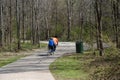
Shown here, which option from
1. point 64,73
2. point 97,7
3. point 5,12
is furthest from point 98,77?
point 5,12

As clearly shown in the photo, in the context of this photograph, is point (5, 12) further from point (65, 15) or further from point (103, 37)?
point (103, 37)

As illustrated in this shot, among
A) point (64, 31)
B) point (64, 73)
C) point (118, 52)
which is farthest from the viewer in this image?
point (64, 31)

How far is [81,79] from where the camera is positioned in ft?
49.6

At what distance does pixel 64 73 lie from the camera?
56.1ft

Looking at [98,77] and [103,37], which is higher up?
[103,37]

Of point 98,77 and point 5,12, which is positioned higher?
point 5,12

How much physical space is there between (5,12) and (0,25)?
1343 centimetres

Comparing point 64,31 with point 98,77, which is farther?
point 64,31

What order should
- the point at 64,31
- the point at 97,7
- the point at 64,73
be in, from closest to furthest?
the point at 64,73
the point at 97,7
the point at 64,31

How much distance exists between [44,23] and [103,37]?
70350mm

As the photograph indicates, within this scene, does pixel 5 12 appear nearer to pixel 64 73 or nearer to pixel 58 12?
pixel 58 12

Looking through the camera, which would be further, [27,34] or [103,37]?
[27,34]

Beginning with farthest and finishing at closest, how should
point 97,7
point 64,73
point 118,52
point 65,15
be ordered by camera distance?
1. point 65,15
2. point 97,7
3. point 64,73
4. point 118,52

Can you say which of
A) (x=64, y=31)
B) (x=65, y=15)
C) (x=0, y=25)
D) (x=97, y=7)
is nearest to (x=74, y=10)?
(x=65, y=15)
